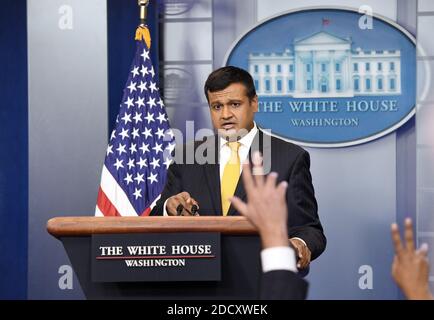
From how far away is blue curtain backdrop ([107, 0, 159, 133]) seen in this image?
4281 millimetres

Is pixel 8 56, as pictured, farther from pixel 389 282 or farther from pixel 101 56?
pixel 389 282

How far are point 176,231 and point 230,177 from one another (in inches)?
34.9

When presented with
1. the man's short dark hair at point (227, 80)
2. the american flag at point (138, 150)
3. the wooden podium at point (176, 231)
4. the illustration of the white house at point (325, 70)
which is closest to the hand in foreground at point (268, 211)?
the wooden podium at point (176, 231)

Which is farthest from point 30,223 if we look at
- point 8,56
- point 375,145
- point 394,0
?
point 394,0

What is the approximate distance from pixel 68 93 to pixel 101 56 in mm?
270

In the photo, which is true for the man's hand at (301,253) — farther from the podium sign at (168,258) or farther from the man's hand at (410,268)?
the man's hand at (410,268)

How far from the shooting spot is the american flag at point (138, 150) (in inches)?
159

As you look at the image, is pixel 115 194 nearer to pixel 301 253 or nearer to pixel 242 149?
pixel 242 149

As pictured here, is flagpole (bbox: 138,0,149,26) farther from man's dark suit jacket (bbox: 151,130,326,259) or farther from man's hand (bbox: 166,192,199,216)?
man's hand (bbox: 166,192,199,216)

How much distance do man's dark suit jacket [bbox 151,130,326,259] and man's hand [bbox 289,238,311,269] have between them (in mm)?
240

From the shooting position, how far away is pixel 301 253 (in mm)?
2164

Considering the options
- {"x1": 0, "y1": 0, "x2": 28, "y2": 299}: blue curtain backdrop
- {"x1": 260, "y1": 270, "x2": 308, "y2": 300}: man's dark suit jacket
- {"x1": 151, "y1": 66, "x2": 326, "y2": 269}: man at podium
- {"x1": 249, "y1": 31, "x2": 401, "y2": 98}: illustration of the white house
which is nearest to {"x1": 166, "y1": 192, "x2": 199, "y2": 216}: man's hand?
{"x1": 151, "y1": 66, "x2": 326, "y2": 269}: man at podium
